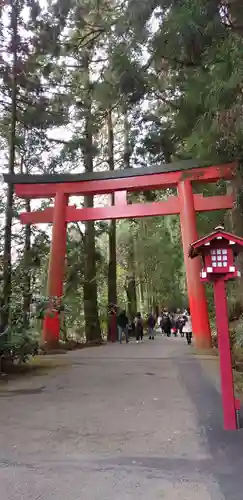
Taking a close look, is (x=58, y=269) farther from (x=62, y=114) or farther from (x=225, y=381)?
(x=225, y=381)

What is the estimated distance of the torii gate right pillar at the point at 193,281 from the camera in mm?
12625

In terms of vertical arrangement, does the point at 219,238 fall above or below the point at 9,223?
below

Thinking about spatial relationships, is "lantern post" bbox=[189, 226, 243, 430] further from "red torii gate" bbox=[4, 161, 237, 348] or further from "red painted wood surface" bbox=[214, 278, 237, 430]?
"red torii gate" bbox=[4, 161, 237, 348]

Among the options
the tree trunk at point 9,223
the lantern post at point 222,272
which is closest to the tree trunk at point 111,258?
the tree trunk at point 9,223

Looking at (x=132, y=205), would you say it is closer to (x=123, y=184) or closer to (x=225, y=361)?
(x=123, y=184)

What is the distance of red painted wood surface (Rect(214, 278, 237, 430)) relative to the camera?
15.7 ft

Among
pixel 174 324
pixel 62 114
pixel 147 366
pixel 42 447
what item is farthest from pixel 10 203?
pixel 174 324

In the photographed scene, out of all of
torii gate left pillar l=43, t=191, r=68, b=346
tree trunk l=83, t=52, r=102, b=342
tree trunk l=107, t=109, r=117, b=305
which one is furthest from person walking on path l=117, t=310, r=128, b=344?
torii gate left pillar l=43, t=191, r=68, b=346

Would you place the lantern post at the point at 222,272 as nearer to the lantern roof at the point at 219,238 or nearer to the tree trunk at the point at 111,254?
the lantern roof at the point at 219,238

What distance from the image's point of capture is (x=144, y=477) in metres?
3.49

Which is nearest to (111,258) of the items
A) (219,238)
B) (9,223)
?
(9,223)

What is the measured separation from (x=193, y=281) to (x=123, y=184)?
Answer: 12.1ft

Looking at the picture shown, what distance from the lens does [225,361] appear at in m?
4.92

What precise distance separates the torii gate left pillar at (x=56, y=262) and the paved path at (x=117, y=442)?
5.73 metres
